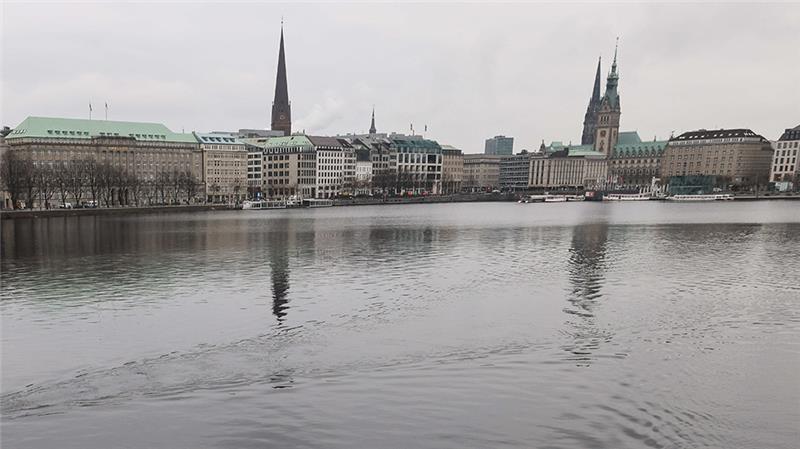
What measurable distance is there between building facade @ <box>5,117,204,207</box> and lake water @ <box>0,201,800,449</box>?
81444mm

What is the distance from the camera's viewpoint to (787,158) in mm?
178750

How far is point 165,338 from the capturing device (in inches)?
752

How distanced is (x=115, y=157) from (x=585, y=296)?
132360mm

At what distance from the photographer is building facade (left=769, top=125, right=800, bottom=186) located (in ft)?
574

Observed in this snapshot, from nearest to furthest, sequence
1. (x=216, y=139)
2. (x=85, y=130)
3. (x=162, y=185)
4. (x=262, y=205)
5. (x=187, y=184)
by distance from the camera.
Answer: (x=162, y=185)
(x=187, y=184)
(x=262, y=205)
(x=85, y=130)
(x=216, y=139)

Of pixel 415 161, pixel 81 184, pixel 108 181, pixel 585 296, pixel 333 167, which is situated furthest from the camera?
pixel 415 161

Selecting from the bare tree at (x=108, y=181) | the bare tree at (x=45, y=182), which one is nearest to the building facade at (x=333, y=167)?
the bare tree at (x=108, y=181)

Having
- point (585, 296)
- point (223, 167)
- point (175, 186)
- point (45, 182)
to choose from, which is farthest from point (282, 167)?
point (585, 296)

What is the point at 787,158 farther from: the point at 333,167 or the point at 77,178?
the point at 77,178

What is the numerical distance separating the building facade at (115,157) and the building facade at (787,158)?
174197 millimetres

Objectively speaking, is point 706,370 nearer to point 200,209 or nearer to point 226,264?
point 226,264

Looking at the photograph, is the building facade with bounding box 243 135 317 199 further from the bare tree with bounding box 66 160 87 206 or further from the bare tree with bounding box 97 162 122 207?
the bare tree with bounding box 66 160 87 206

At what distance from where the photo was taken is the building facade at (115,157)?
10938 cm

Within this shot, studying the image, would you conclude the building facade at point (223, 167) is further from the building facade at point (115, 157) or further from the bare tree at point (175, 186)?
the bare tree at point (175, 186)
